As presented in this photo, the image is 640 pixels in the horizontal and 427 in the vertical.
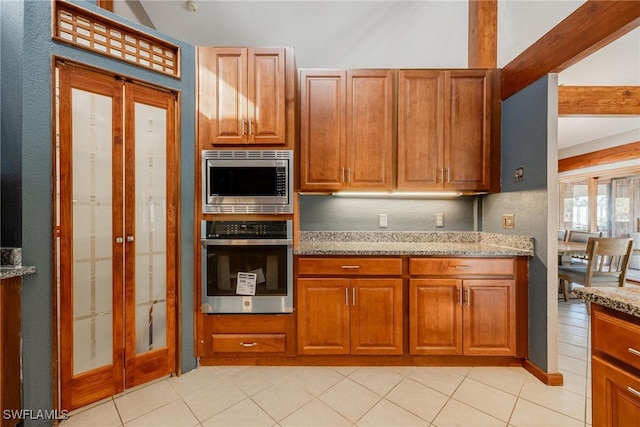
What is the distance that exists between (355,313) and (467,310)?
0.86m

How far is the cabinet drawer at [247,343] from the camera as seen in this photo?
6.48ft

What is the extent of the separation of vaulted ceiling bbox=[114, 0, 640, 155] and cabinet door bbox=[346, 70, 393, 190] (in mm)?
727

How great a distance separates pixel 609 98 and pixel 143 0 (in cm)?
523

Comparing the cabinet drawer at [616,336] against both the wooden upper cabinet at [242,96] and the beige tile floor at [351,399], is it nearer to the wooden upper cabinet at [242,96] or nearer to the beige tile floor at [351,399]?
the beige tile floor at [351,399]

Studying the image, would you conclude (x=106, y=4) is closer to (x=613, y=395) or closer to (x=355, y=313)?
(x=355, y=313)

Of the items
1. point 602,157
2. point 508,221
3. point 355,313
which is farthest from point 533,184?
point 602,157

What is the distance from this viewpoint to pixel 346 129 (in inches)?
87.9

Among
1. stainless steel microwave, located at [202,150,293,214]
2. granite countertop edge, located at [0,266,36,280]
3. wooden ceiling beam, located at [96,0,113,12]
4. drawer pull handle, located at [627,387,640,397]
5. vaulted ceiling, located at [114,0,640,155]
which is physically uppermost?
vaulted ceiling, located at [114,0,640,155]

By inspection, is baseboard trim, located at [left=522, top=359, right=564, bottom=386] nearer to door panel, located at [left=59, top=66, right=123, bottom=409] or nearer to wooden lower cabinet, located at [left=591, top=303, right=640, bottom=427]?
wooden lower cabinet, located at [left=591, top=303, right=640, bottom=427]

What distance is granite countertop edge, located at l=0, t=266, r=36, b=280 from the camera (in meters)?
1.26

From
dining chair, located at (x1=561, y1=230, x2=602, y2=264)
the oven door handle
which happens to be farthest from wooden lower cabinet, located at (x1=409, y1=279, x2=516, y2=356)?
dining chair, located at (x1=561, y1=230, x2=602, y2=264)

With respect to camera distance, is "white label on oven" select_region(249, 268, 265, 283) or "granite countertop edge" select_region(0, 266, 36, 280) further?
"white label on oven" select_region(249, 268, 265, 283)

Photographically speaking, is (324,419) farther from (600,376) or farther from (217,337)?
(600,376)

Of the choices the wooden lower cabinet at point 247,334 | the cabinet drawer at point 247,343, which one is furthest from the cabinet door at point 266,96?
the cabinet drawer at point 247,343
